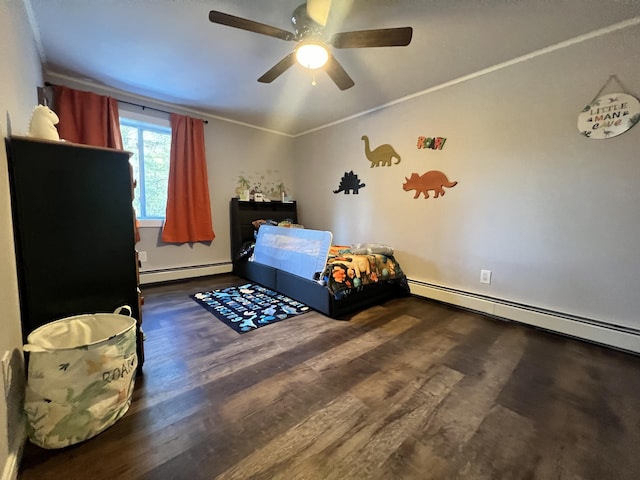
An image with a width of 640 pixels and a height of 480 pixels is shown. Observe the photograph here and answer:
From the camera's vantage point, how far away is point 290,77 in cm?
263

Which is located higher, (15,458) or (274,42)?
(274,42)

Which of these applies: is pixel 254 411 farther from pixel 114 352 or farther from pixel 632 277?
pixel 632 277

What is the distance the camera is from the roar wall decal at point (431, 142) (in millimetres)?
2779

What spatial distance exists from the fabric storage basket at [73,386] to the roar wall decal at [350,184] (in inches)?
119

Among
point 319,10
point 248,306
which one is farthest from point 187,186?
point 319,10

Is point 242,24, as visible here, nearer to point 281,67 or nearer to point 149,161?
point 281,67

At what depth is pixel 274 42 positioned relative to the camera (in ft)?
6.77

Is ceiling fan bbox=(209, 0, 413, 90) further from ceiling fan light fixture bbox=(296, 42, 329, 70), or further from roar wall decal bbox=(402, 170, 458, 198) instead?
roar wall decal bbox=(402, 170, 458, 198)

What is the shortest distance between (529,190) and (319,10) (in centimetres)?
212

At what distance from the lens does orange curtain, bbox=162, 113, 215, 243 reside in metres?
3.35

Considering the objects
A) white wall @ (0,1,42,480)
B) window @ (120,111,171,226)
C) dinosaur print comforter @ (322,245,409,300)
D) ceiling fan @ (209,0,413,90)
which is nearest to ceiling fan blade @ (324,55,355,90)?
ceiling fan @ (209,0,413,90)

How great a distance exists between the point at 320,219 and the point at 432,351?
2.75 m

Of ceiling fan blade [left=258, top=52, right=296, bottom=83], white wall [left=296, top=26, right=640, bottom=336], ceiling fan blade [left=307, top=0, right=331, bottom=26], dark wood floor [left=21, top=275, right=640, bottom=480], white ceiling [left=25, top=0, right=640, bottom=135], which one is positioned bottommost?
dark wood floor [left=21, top=275, right=640, bottom=480]

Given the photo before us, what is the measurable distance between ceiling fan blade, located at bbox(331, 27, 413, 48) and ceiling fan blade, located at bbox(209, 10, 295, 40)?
322 millimetres
